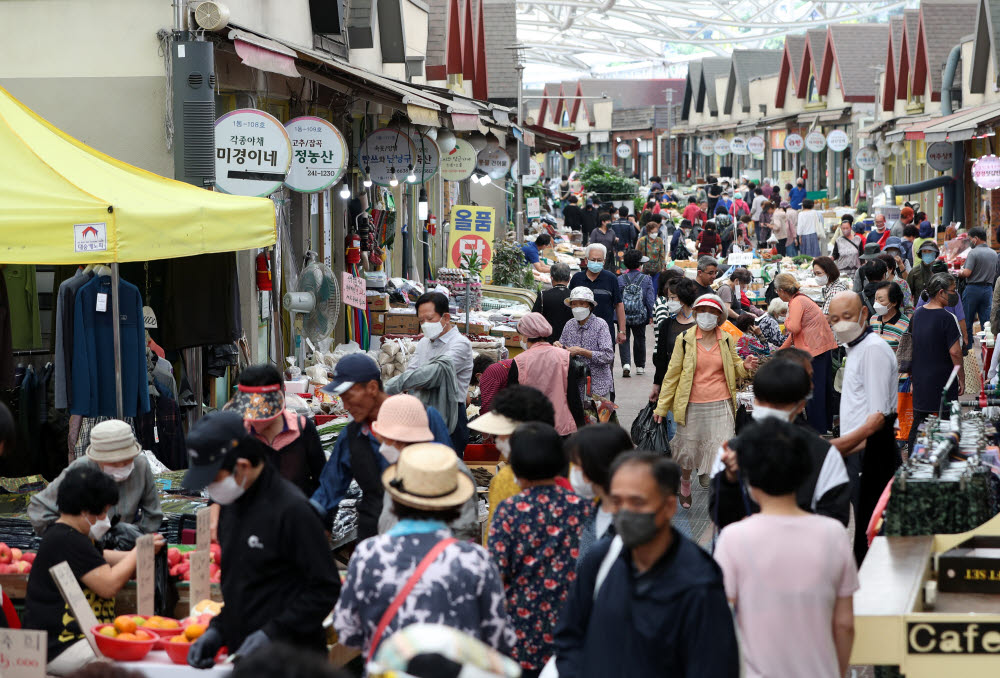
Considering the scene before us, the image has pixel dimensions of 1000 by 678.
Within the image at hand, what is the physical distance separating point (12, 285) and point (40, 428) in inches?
49.0

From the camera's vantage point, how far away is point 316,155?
11102mm

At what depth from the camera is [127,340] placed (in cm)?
840

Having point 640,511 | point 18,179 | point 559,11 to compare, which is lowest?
point 640,511

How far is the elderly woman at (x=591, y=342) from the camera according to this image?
10680mm

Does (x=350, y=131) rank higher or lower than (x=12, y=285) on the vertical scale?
higher

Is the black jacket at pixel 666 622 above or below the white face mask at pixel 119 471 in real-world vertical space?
above

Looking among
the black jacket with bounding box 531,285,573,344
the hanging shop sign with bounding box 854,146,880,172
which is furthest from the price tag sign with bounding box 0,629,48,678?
the hanging shop sign with bounding box 854,146,880,172

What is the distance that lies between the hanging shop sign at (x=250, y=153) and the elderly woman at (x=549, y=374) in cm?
231

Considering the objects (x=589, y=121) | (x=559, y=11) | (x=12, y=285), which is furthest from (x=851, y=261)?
(x=589, y=121)

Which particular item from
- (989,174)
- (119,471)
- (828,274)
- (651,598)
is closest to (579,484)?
(651,598)

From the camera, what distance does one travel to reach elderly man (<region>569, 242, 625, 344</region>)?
549 inches

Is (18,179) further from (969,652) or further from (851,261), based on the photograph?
(851,261)

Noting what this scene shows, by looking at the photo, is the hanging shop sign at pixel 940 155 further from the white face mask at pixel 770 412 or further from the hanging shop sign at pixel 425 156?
the white face mask at pixel 770 412

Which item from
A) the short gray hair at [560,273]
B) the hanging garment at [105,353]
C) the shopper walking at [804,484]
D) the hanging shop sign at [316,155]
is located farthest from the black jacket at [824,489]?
the short gray hair at [560,273]
